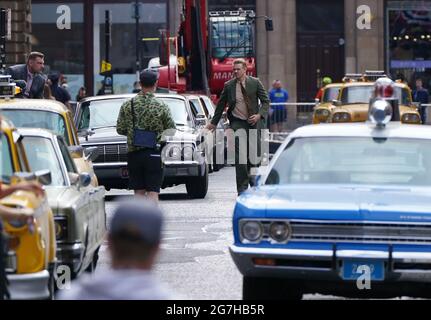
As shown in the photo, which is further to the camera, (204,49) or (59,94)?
→ (204,49)

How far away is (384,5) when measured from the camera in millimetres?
53062

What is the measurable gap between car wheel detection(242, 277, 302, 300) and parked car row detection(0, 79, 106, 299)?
1.22m

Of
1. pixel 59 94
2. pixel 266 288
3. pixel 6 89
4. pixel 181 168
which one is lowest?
pixel 266 288

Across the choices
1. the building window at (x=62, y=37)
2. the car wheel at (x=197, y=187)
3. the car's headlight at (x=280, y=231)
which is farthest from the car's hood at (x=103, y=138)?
the building window at (x=62, y=37)

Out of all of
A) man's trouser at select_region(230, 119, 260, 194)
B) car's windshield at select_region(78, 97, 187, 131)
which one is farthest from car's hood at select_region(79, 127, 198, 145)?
man's trouser at select_region(230, 119, 260, 194)

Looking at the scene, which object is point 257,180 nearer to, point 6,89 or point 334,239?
point 334,239

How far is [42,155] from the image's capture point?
38.0ft

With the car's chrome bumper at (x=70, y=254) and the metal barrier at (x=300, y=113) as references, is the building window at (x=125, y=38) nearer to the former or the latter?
the metal barrier at (x=300, y=113)

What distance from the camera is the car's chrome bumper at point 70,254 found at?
10156mm

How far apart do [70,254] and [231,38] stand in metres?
33.5

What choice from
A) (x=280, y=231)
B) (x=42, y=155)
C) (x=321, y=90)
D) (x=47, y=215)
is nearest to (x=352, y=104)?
(x=321, y=90)
